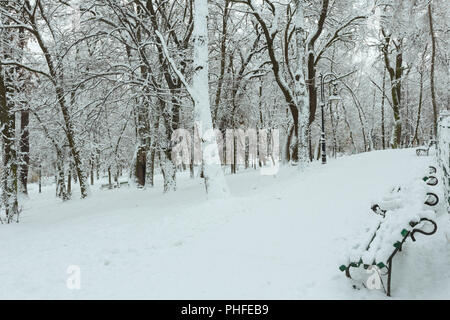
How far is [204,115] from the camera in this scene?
768cm

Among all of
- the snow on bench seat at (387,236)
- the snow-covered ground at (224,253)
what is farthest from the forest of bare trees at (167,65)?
the snow on bench seat at (387,236)

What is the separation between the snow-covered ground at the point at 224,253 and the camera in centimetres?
344

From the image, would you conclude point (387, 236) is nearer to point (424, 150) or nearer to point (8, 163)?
point (8, 163)

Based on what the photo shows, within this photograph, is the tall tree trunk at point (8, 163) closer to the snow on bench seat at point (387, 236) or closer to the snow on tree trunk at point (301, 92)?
the snow on bench seat at point (387, 236)

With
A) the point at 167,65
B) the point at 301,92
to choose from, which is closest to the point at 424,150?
the point at 301,92

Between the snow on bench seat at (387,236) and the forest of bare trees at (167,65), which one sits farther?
the forest of bare trees at (167,65)

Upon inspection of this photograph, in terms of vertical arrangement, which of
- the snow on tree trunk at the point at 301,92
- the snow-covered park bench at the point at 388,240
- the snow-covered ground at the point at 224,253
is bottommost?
the snow-covered ground at the point at 224,253

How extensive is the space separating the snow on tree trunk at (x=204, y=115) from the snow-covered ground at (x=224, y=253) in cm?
71

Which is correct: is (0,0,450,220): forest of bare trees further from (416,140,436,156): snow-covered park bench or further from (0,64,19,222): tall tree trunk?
(416,140,436,156): snow-covered park bench

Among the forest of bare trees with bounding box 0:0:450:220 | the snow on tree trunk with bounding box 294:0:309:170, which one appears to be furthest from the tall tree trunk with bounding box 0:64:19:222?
the snow on tree trunk with bounding box 294:0:309:170

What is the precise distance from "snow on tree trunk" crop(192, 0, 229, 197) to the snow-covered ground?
0.71 m
